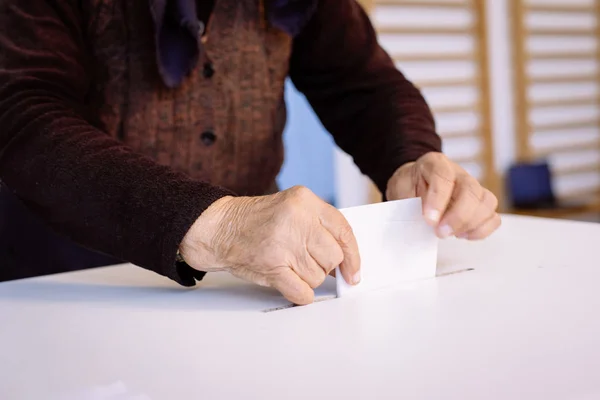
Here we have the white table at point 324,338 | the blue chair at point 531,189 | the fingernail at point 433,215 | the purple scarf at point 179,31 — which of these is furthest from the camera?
the blue chair at point 531,189

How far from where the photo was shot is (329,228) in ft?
2.60

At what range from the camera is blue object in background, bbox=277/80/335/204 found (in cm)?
346

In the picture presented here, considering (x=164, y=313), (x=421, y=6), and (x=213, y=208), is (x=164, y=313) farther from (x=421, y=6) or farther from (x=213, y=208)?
(x=421, y=6)

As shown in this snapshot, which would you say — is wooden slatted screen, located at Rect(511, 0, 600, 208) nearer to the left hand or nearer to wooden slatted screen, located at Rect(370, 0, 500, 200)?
wooden slatted screen, located at Rect(370, 0, 500, 200)

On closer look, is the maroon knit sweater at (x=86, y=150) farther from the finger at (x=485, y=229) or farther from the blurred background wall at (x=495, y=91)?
the blurred background wall at (x=495, y=91)

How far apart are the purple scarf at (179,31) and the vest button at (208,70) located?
2.3 inches

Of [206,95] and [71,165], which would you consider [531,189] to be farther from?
[71,165]

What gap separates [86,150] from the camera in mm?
882

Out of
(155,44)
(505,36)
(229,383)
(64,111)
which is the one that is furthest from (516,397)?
(505,36)

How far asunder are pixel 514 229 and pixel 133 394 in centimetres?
89

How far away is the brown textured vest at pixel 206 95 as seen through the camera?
3.72ft

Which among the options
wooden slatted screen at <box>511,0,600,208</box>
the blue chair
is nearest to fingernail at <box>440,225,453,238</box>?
the blue chair

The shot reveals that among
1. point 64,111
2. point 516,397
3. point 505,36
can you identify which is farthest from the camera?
point 505,36

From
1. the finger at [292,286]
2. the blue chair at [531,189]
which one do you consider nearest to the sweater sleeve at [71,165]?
the finger at [292,286]
